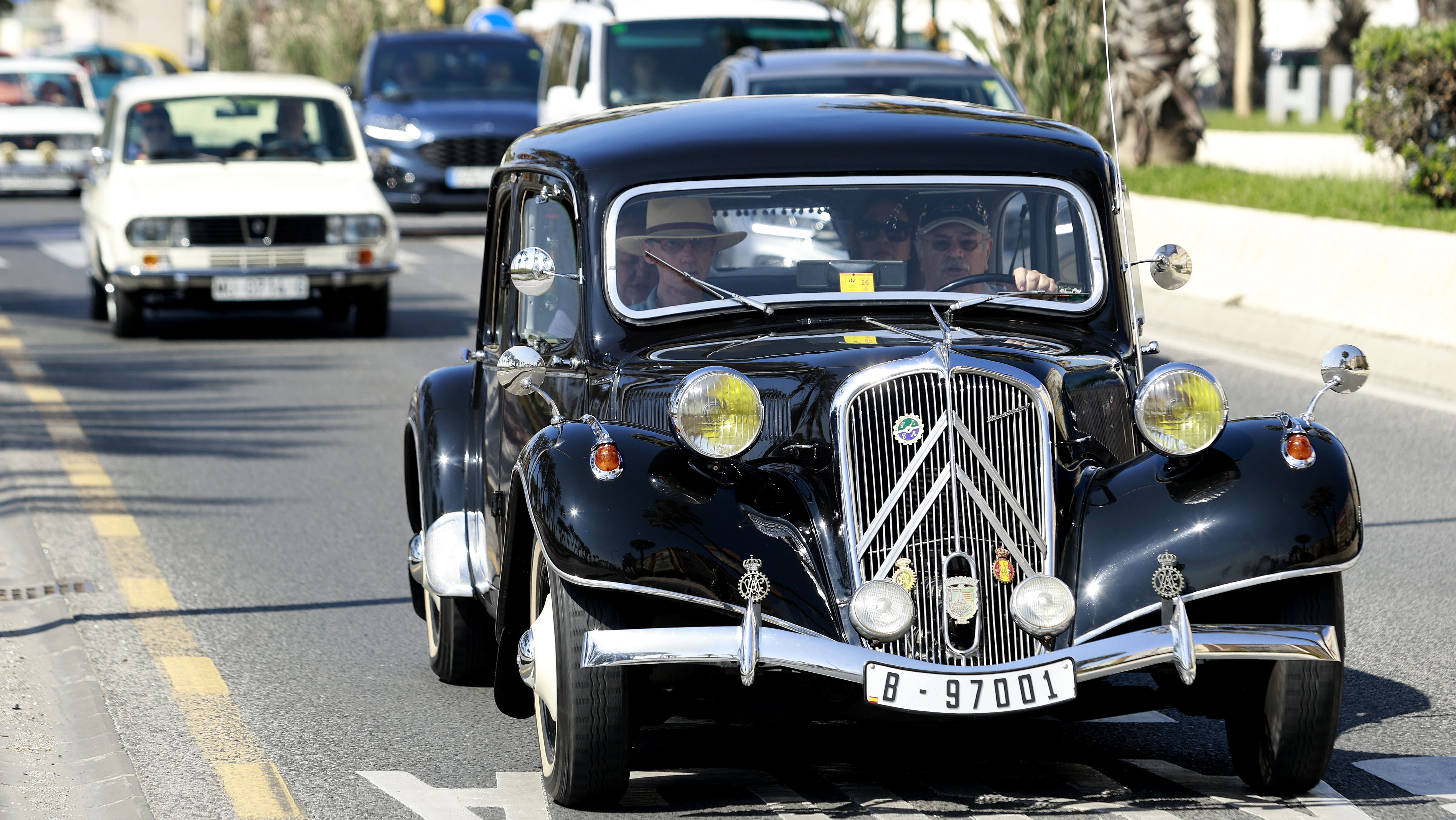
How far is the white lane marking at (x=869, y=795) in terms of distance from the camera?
4.86 m

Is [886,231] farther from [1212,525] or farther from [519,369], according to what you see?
[1212,525]

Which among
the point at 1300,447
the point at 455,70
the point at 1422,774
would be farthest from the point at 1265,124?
the point at 1300,447

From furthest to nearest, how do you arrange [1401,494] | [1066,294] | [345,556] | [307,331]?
1. [307,331]
2. [1401,494]
3. [345,556]
4. [1066,294]

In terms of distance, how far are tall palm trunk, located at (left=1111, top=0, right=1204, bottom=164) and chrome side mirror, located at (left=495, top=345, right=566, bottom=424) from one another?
16632mm

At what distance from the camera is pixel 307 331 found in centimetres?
1530

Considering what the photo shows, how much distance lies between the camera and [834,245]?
5.70 m

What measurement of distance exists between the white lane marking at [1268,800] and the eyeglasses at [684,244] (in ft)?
5.83

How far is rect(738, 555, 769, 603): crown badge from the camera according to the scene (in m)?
4.57

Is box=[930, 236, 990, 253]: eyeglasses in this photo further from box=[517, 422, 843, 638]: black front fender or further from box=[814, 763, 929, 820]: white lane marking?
box=[814, 763, 929, 820]: white lane marking

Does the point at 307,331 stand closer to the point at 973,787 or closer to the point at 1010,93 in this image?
the point at 1010,93

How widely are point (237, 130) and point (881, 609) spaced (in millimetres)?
11958

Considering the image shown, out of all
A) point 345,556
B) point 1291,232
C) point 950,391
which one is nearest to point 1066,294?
point 950,391

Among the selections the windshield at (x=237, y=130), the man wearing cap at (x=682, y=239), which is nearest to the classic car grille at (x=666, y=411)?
the man wearing cap at (x=682, y=239)

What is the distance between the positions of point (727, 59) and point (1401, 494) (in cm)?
790
